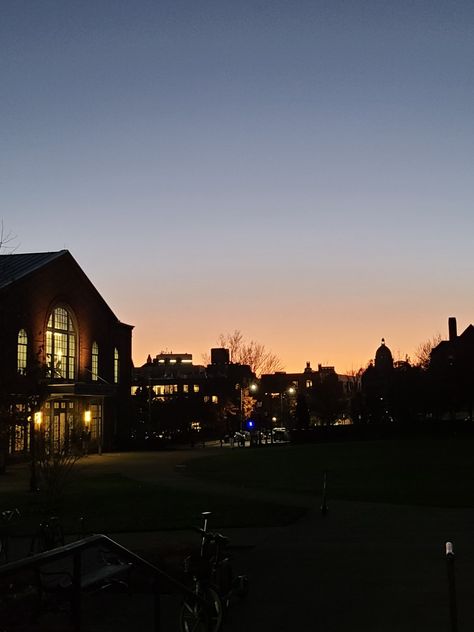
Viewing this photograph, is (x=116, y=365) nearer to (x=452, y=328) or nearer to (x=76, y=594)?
(x=76, y=594)

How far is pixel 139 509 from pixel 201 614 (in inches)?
533

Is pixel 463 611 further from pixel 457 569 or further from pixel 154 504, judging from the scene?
pixel 154 504

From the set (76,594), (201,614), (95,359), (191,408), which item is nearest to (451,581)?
(201,614)

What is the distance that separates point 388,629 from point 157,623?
3.86 metres

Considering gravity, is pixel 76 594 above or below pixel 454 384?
below

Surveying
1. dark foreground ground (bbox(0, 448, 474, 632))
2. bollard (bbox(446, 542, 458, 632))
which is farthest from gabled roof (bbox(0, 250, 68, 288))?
bollard (bbox(446, 542, 458, 632))

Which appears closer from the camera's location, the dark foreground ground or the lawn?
the dark foreground ground

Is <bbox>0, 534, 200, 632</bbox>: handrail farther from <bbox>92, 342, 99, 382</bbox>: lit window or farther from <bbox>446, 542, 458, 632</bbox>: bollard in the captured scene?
<bbox>92, 342, 99, 382</bbox>: lit window

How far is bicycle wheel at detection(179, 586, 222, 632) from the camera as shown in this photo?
28.5 ft

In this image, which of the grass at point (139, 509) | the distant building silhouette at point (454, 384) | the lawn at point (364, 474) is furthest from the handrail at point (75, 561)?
the distant building silhouette at point (454, 384)

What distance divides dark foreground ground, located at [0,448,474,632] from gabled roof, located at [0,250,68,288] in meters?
33.2

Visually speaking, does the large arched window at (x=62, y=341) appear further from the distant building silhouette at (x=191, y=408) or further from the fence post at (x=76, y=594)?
the fence post at (x=76, y=594)

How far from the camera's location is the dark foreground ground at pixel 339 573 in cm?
1021

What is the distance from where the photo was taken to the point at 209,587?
9.24m
